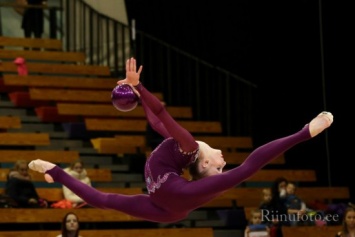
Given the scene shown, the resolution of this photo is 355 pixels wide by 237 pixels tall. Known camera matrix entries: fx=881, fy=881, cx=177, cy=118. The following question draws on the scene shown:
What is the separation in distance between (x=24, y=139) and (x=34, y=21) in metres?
3.47

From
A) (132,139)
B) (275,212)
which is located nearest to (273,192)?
(275,212)

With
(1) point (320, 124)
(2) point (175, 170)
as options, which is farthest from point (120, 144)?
(1) point (320, 124)

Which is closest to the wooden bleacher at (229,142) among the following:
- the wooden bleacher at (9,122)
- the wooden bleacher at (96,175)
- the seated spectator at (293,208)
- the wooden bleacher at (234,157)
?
the wooden bleacher at (234,157)

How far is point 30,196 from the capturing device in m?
9.11

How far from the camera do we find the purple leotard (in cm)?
507

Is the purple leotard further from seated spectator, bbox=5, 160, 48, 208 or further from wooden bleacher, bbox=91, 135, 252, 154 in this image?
wooden bleacher, bbox=91, 135, 252, 154

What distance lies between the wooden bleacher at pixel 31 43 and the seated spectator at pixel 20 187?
4203 mm

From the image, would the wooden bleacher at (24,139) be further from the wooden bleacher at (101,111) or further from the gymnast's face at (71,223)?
the gymnast's face at (71,223)

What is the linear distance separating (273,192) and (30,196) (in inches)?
101

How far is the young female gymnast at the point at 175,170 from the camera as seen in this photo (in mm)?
5035

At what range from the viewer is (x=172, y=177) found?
5.27m

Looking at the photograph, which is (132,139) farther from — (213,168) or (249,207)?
(213,168)

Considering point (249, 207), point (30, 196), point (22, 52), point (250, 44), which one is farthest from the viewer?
point (22, 52)

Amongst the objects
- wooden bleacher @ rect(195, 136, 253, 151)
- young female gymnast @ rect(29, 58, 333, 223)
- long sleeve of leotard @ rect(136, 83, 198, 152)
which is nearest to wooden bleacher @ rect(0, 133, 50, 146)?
wooden bleacher @ rect(195, 136, 253, 151)
